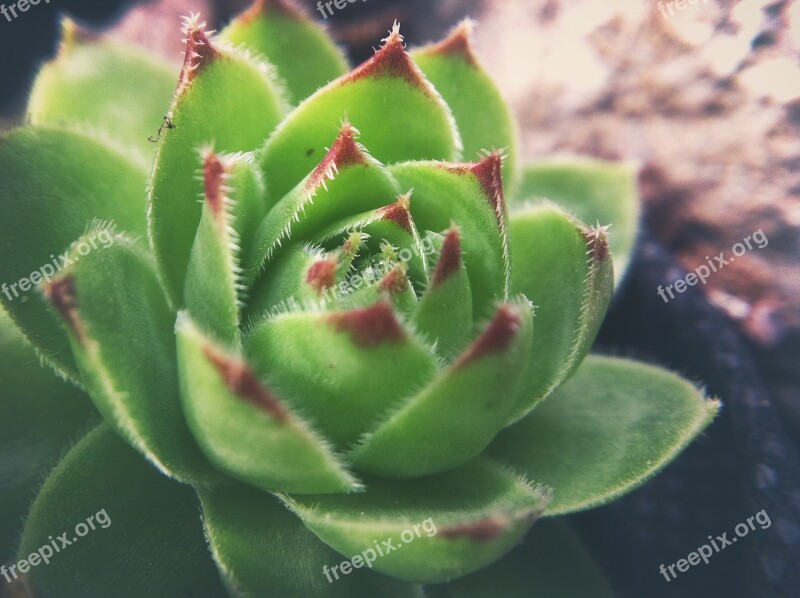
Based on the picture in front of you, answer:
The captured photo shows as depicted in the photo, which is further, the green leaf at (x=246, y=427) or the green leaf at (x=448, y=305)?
the green leaf at (x=448, y=305)

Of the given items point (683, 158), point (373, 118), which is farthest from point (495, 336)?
point (683, 158)

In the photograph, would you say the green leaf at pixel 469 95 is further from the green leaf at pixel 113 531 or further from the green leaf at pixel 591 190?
the green leaf at pixel 113 531

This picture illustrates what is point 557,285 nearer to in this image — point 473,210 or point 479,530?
point 473,210

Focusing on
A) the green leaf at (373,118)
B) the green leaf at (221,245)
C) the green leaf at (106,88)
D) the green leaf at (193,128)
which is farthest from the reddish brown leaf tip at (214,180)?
the green leaf at (106,88)

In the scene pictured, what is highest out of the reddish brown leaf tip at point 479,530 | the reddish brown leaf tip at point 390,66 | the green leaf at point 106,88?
the green leaf at point 106,88

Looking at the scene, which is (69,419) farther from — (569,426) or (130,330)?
(569,426)

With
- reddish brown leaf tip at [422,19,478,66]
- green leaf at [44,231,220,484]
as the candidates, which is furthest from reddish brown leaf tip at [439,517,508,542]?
reddish brown leaf tip at [422,19,478,66]
